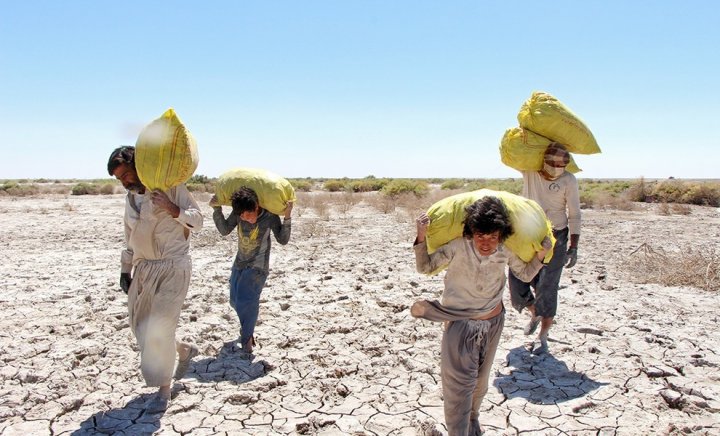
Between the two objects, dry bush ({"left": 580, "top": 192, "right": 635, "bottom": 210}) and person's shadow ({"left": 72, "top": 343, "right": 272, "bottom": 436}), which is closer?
person's shadow ({"left": 72, "top": 343, "right": 272, "bottom": 436})

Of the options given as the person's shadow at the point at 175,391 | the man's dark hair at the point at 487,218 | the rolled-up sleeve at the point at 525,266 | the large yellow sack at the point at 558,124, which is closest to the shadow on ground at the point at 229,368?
the person's shadow at the point at 175,391

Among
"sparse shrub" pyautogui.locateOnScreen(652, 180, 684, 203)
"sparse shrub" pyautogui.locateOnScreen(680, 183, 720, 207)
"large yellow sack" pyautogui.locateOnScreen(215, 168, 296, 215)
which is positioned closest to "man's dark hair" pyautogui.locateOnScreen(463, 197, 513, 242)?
"large yellow sack" pyautogui.locateOnScreen(215, 168, 296, 215)

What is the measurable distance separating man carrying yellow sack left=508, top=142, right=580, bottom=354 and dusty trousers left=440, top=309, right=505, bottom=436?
1.29 meters

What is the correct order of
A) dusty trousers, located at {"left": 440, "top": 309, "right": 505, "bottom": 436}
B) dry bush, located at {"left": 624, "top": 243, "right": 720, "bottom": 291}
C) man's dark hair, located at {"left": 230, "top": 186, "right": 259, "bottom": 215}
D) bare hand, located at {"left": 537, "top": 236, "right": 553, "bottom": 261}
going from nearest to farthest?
dusty trousers, located at {"left": 440, "top": 309, "right": 505, "bottom": 436}
bare hand, located at {"left": 537, "top": 236, "right": 553, "bottom": 261}
man's dark hair, located at {"left": 230, "top": 186, "right": 259, "bottom": 215}
dry bush, located at {"left": 624, "top": 243, "right": 720, "bottom": 291}

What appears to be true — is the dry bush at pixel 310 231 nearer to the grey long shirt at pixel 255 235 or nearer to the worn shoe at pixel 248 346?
the worn shoe at pixel 248 346

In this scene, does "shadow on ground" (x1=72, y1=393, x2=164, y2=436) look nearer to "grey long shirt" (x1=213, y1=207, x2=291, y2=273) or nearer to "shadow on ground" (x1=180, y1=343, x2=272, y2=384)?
"shadow on ground" (x1=180, y1=343, x2=272, y2=384)

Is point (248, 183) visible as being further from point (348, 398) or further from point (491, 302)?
point (491, 302)

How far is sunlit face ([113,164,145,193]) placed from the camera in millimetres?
2770

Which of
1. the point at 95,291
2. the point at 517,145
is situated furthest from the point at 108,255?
the point at 517,145

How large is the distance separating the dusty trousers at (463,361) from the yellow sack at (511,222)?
378 mm

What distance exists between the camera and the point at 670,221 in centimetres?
1382

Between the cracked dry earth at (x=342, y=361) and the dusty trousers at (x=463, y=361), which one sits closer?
the dusty trousers at (x=463, y=361)

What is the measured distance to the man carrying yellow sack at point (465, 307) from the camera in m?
2.35

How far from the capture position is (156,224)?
291 centimetres
